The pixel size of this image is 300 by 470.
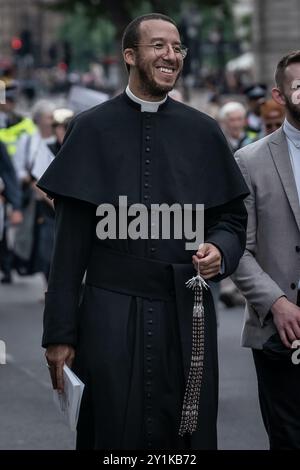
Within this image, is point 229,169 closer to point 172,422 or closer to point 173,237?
point 173,237

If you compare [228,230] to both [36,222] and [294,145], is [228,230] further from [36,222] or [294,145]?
[36,222]

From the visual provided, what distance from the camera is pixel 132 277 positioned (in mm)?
5426

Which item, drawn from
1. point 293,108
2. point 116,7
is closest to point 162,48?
point 293,108

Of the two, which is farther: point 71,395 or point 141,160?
point 141,160

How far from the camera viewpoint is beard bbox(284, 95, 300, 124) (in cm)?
602

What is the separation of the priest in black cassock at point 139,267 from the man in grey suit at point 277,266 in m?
0.48

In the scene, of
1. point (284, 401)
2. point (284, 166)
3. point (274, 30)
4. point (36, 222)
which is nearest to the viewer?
point (284, 401)

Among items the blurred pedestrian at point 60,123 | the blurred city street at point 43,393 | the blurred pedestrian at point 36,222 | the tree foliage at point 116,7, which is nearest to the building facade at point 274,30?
the tree foliage at point 116,7

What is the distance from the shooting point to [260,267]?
239 inches

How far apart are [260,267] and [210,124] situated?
2.40ft

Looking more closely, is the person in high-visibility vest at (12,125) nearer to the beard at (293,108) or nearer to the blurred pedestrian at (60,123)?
the blurred pedestrian at (60,123)

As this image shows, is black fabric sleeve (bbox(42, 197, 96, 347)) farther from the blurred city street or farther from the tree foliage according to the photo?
the tree foliage

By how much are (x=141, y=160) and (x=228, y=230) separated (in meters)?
0.40
